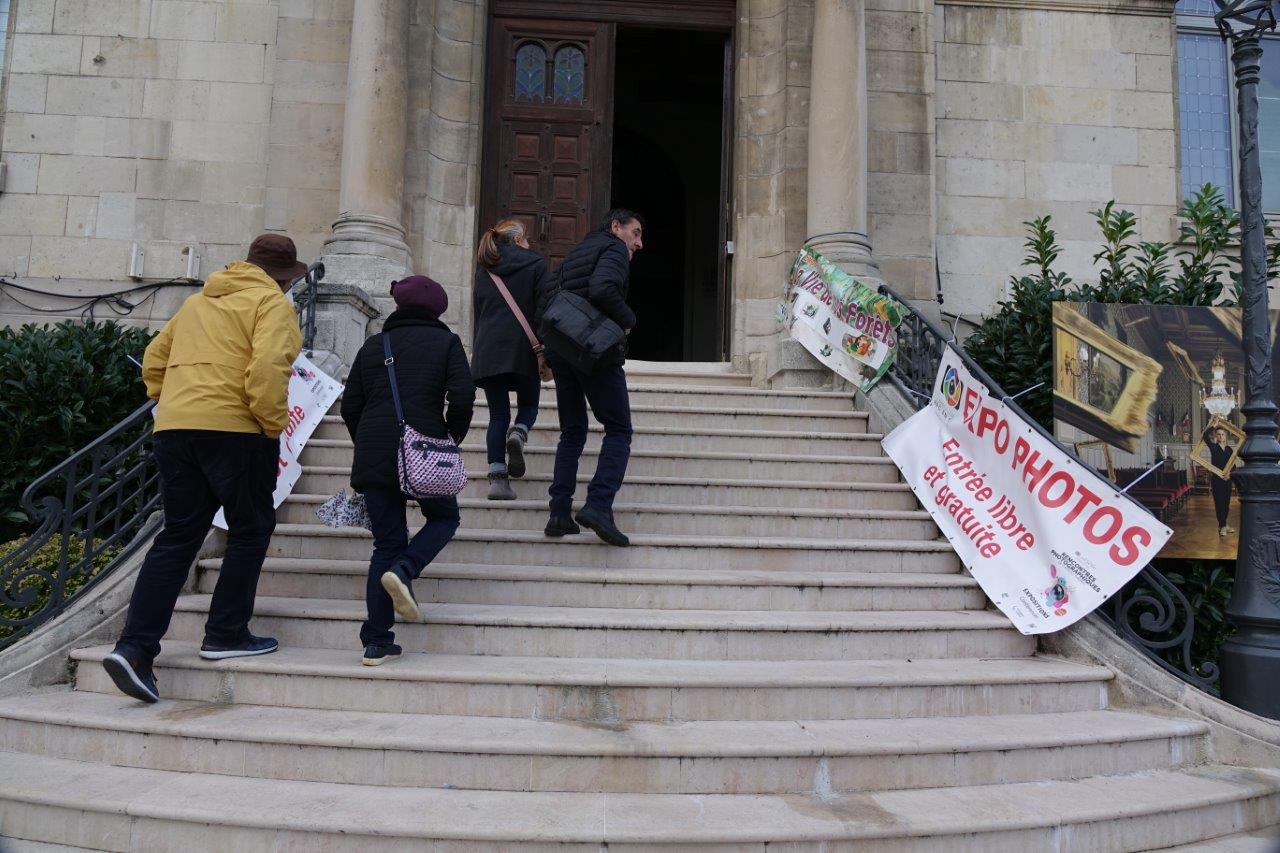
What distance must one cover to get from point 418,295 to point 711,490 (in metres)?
2.55

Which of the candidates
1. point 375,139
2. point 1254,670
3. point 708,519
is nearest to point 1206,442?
point 1254,670

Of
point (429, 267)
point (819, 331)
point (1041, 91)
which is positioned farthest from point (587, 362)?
point (1041, 91)

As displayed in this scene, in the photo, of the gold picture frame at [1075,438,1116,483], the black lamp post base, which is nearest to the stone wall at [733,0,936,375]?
the gold picture frame at [1075,438,1116,483]

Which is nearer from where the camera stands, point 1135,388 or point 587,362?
point 587,362

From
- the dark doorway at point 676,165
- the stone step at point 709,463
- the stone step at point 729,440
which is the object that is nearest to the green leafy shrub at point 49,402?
the stone step at point 709,463

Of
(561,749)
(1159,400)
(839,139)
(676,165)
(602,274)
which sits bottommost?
(561,749)

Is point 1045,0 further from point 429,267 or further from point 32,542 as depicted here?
point 32,542

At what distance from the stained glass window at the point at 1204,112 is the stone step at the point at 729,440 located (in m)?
6.77

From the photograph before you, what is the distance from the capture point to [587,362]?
4918mm

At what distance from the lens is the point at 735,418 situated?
7.00 meters

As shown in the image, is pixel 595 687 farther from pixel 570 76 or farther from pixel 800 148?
pixel 570 76

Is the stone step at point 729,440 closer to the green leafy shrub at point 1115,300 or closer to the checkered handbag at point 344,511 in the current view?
the green leafy shrub at point 1115,300

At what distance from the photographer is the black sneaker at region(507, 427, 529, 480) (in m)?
5.53

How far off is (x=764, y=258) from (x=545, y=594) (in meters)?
5.63
